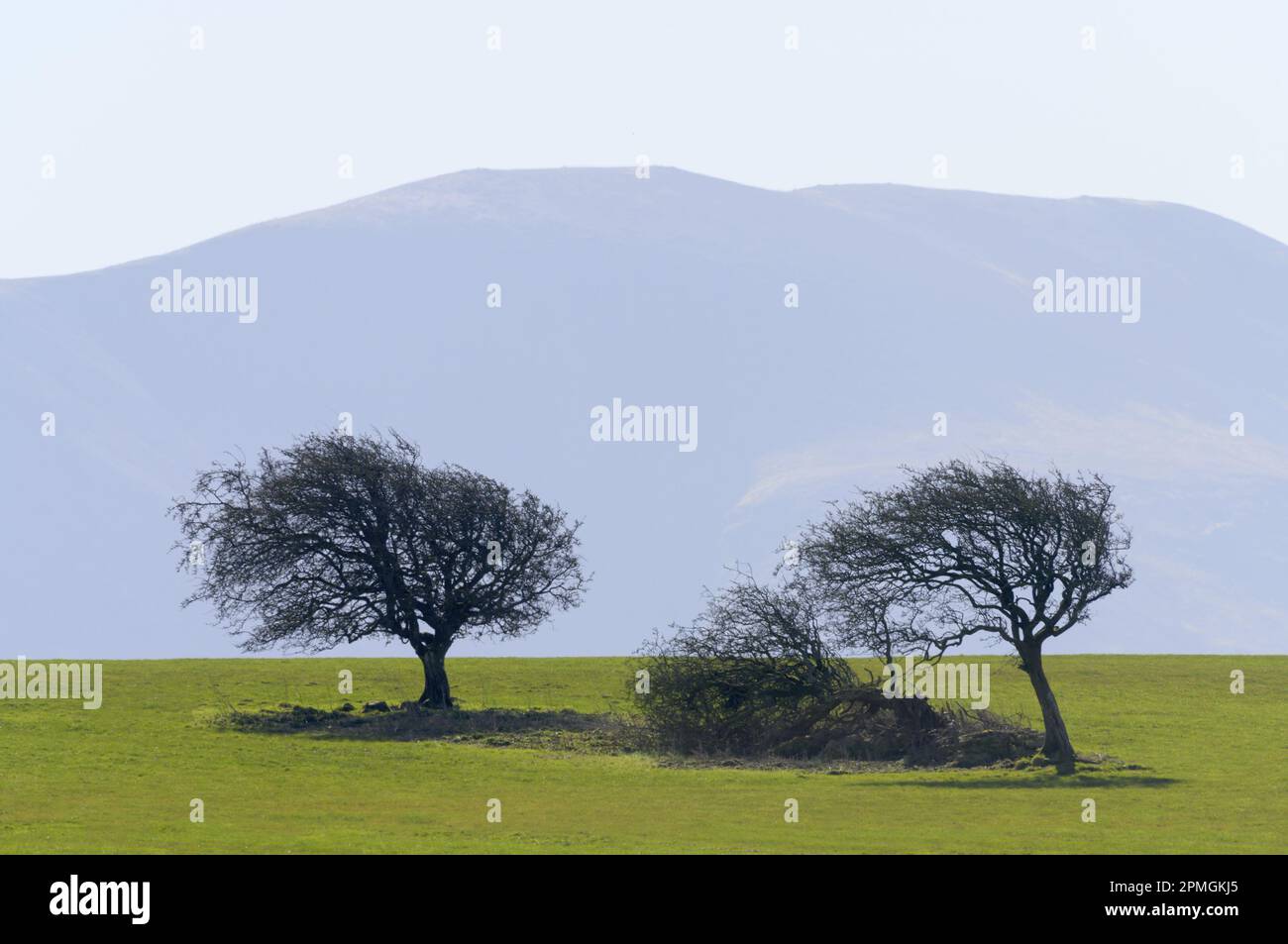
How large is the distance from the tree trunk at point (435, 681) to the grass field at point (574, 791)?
2.33 m

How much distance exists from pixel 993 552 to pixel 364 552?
23.7m

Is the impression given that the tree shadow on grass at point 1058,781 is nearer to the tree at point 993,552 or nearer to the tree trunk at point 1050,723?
the tree trunk at point 1050,723

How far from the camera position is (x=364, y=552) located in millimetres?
62125

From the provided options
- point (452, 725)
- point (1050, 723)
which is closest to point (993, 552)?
point (1050, 723)

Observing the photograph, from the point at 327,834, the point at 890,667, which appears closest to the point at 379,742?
the point at 890,667

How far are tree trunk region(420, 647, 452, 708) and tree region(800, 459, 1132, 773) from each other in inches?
712

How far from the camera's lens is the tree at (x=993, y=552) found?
48000 mm

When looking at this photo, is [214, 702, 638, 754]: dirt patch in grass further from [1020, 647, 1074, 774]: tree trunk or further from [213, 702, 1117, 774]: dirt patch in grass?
[1020, 647, 1074, 774]: tree trunk

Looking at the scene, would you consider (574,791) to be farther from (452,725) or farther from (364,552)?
(364,552)

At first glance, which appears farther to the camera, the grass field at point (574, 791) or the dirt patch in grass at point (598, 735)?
the dirt patch in grass at point (598, 735)

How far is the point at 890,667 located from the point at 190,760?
20.0 m

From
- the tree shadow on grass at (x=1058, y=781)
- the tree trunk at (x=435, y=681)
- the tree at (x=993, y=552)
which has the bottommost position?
the tree shadow on grass at (x=1058, y=781)
